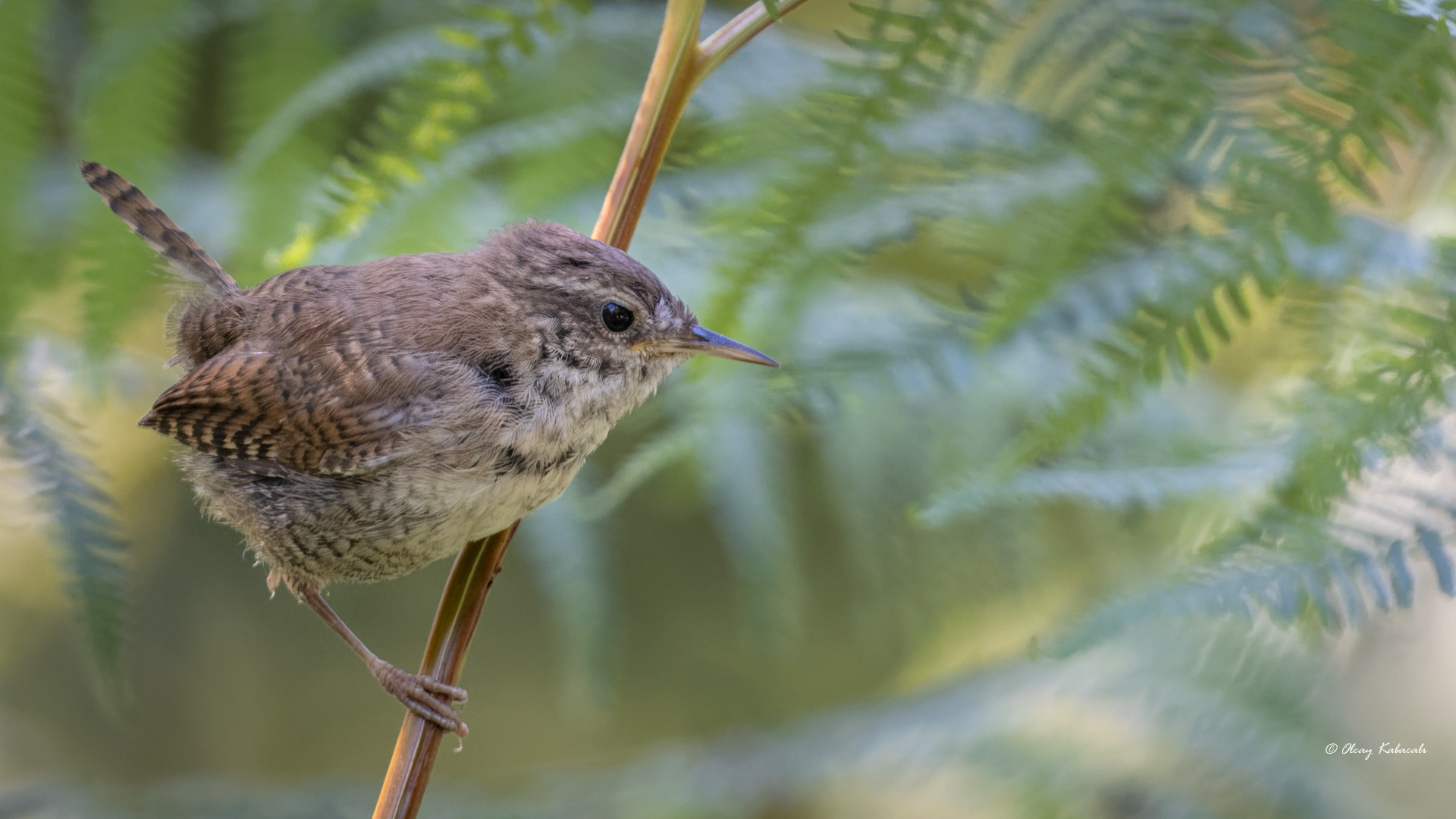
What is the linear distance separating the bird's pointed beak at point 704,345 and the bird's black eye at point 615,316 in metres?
0.03

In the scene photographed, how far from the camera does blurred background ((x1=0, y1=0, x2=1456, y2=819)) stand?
1.10 meters

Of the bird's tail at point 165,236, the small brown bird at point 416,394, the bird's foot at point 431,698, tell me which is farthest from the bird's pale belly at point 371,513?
the bird's tail at point 165,236

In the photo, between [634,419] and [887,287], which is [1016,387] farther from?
[634,419]

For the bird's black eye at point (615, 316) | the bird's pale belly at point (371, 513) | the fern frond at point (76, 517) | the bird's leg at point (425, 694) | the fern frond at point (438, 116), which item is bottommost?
the fern frond at point (76, 517)

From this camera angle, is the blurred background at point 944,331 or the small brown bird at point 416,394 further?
the blurred background at point 944,331

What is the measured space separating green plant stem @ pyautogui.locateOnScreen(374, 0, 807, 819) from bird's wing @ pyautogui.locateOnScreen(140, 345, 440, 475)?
187mm

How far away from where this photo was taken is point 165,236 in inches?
47.7

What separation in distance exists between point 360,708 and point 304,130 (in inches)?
89.2

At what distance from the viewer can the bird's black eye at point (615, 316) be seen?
3.38ft

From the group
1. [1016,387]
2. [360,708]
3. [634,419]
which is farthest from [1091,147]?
[360,708]

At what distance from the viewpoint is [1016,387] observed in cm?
202

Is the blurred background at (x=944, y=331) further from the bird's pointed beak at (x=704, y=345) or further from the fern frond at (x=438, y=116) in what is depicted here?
the bird's pointed beak at (x=704, y=345)

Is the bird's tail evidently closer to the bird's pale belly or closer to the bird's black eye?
the bird's pale belly

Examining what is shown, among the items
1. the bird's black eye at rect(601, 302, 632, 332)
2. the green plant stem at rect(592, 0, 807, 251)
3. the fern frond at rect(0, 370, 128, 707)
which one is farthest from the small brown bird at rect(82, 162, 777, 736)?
the fern frond at rect(0, 370, 128, 707)
